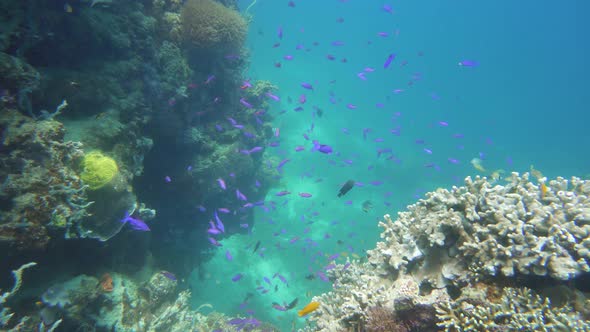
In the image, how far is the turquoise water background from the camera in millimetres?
14578

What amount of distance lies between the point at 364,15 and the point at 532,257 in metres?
106

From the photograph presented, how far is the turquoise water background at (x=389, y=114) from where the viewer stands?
14578 millimetres

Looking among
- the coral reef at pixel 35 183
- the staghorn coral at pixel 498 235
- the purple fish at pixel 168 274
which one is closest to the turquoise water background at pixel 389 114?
the purple fish at pixel 168 274

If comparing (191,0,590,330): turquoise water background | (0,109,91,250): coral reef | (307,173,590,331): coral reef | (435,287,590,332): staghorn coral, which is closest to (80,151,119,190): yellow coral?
(0,109,91,250): coral reef

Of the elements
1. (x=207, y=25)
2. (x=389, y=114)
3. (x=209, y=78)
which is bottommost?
(x=209, y=78)

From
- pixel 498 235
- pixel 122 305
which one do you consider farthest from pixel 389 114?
pixel 122 305

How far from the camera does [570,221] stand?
10.1ft

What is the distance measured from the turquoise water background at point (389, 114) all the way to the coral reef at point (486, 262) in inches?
376

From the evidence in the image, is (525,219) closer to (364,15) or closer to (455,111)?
(455,111)

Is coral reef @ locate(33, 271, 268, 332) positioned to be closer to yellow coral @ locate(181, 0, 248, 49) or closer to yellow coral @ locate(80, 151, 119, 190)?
yellow coral @ locate(80, 151, 119, 190)

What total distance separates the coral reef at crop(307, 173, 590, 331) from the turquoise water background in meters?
9.54

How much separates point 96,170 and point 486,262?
17.7ft

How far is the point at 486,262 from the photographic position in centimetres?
294

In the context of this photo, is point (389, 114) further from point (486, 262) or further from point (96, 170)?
point (96, 170)
